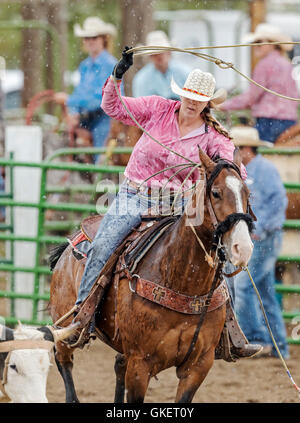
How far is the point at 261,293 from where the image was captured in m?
8.49

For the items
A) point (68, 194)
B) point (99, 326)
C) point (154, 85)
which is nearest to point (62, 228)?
point (68, 194)

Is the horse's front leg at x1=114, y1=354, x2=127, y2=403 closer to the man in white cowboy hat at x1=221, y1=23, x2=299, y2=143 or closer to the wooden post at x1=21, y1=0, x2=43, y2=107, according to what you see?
the man in white cowboy hat at x1=221, y1=23, x2=299, y2=143

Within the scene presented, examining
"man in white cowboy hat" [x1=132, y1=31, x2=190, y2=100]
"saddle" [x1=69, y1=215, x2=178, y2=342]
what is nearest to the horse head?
"saddle" [x1=69, y1=215, x2=178, y2=342]

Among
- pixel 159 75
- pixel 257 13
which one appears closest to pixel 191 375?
pixel 159 75

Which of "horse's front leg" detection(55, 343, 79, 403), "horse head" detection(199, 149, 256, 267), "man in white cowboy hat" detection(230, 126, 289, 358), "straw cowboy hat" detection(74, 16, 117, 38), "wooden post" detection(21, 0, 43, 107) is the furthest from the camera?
"wooden post" detection(21, 0, 43, 107)

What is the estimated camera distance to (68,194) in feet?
33.6

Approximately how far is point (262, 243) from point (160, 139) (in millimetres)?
3293

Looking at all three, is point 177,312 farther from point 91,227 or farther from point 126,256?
point 91,227

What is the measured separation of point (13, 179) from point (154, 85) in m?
2.14

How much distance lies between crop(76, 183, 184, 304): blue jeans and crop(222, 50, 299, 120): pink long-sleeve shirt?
14.5 ft

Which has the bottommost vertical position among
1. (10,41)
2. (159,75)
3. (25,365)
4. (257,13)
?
(25,365)

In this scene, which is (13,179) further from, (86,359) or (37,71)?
(37,71)

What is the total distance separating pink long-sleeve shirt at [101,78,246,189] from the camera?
5336 mm

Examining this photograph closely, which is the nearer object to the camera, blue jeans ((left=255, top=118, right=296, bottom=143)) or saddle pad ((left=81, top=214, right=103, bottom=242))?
saddle pad ((left=81, top=214, right=103, bottom=242))
